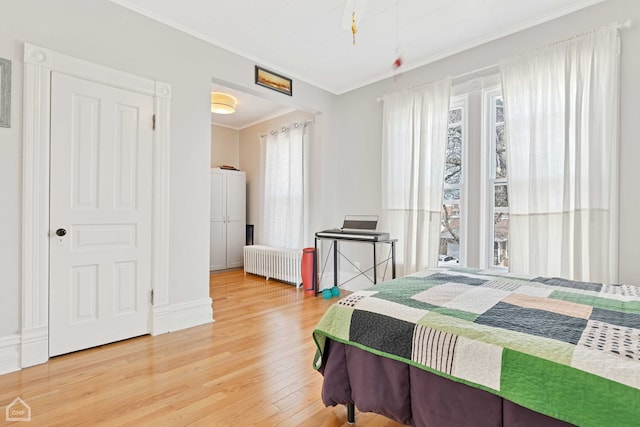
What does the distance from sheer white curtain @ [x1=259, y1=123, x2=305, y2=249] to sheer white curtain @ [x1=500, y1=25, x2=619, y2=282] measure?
295 centimetres

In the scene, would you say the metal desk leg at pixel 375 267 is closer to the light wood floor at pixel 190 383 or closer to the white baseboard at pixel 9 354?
the light wood floor at pixel 190 383

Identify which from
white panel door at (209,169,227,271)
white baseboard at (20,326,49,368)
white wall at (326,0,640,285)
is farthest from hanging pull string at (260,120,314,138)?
white baseboard at (20,326,49,368)

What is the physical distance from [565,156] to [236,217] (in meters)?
4.94

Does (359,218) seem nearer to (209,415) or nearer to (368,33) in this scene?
(368,33)

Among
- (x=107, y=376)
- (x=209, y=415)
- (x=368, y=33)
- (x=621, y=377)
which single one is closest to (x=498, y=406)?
(x=621, y=377)

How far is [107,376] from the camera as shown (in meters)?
2.10

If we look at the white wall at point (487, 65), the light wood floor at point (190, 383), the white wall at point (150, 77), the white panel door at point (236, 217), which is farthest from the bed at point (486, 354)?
the white panel door at point (236, 217)

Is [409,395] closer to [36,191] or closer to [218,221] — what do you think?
[36,191]

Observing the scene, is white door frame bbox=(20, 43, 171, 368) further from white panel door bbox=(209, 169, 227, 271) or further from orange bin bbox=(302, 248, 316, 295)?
white panel door bbox=(209, 169, 227, 271)

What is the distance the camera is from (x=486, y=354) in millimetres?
1109

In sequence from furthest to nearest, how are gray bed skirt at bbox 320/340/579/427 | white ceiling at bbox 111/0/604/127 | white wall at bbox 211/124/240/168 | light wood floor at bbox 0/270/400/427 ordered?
white wall at bbox 211/124/240/168, white ceiling at bbox 111/0/604/127, light wood floor at bbox 0/270/400/427, gray bed skirt at bbox 320/340/579/427

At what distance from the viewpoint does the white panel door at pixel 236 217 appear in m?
5.89

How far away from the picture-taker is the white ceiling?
103 inches

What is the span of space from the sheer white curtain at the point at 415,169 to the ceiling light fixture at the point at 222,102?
2.23 metres
